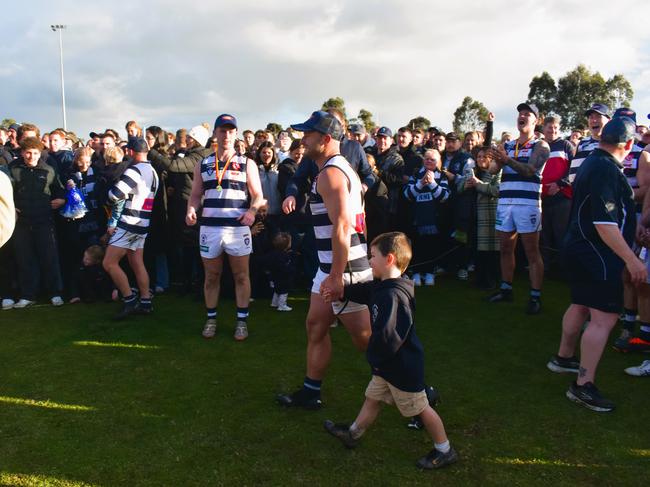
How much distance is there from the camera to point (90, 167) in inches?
287

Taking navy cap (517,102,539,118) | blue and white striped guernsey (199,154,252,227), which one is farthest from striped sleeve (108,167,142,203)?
navy cap (517,102,539,118)

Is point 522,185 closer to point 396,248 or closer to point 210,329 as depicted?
point 396,248

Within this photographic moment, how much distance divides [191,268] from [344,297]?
453 cm

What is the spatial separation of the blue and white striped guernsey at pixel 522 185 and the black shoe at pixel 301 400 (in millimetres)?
3655

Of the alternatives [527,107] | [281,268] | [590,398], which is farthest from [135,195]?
[590,398]

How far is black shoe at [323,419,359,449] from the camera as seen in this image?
330cm

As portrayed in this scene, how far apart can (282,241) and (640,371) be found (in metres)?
4.20

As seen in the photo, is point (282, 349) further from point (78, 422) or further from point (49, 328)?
point (49, 328)

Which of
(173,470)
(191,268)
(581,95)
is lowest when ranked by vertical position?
(173,470)

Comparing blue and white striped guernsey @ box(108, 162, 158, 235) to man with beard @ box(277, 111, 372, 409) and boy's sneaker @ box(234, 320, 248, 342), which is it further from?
man with beard @ box(277, 111, 372, 409)

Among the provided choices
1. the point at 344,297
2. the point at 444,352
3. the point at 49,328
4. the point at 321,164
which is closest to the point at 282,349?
the point at 444,352

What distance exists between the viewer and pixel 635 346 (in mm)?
4965

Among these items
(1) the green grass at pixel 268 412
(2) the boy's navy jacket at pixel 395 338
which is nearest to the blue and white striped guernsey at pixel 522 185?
(1) the green grass at pixel 268 412

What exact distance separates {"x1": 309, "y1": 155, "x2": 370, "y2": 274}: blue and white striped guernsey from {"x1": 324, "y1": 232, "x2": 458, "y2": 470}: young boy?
0.95 feet
